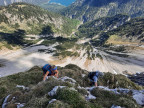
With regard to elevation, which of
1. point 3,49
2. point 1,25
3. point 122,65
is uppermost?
point 1,25

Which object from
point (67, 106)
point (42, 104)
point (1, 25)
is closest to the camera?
point (67, 106)

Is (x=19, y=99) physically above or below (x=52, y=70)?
below

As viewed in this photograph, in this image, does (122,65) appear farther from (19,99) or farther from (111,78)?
(19,99)

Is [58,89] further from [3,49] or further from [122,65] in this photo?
[3,49]

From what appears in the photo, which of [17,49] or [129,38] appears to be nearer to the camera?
[17,49]

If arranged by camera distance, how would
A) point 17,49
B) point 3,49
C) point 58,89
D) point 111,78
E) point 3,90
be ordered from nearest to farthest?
point 58,89
point 3,90
point 111,78
point 3,49
point 17,49

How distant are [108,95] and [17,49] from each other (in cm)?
15264

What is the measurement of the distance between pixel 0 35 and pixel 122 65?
620 ft

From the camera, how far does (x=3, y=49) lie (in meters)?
121

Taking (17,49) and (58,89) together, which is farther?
(17,49)

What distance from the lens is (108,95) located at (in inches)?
430

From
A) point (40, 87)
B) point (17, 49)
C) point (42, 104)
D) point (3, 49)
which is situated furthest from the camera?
point (17, 49)

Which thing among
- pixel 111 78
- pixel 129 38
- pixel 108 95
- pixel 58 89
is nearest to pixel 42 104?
pixel 58 89

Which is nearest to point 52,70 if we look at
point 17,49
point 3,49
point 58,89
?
point 58,89
